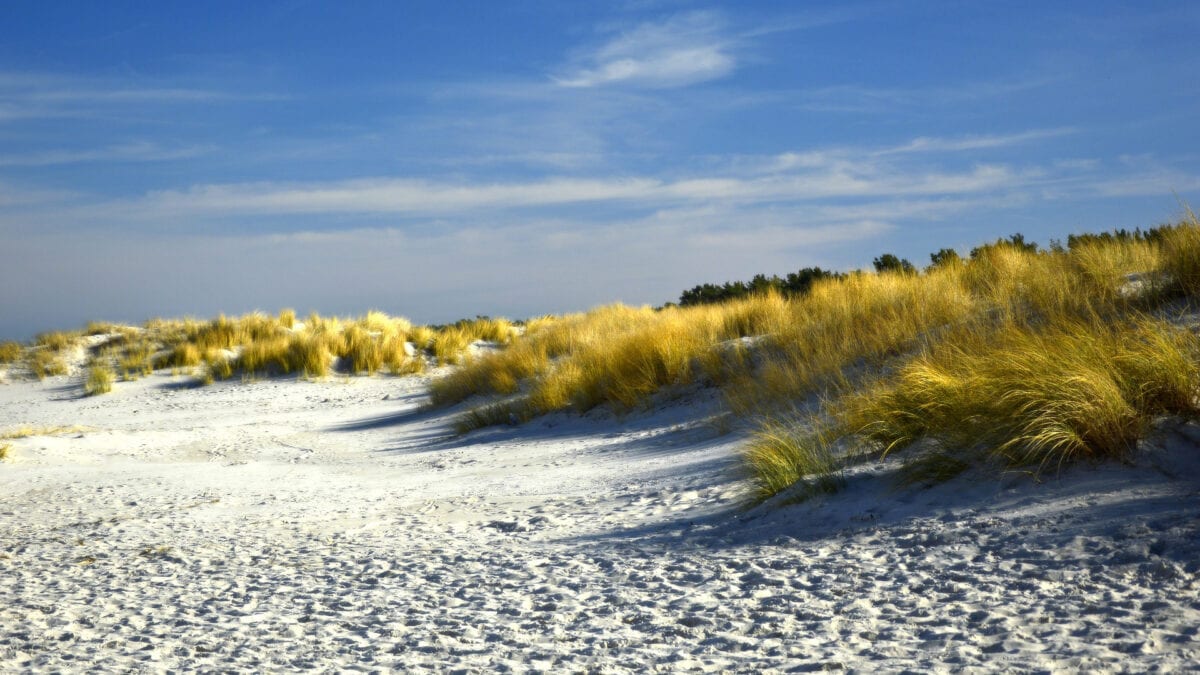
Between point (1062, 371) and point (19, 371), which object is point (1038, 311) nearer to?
point (1062, 371)

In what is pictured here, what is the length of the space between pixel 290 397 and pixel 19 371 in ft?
25.8

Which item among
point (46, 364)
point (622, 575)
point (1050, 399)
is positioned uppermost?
point (46, 364)

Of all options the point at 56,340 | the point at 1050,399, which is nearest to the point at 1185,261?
the point at 1050,399

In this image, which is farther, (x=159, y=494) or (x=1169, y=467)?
(x=159, y=494)

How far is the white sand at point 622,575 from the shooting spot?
3486 mm

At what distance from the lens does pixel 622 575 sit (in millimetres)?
4648

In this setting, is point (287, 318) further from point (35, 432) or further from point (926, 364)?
point (926, 364)

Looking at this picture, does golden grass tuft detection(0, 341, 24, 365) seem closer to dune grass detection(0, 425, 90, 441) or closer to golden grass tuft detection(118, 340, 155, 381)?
golden grass tuft detection(118, 340, 155, 381)

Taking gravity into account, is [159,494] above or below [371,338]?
below

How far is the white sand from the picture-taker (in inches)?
137

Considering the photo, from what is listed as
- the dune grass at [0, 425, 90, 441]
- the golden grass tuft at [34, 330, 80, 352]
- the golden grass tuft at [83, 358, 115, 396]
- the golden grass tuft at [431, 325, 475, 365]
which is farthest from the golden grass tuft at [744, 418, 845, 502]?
the golden grass tuft at [34, 330, 80, 352]

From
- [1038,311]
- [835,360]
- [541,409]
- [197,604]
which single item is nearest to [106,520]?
[197,604]

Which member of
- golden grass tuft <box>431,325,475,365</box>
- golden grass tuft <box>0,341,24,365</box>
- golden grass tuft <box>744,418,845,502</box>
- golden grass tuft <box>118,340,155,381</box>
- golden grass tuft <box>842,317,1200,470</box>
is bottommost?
golden grass tuft <box>744,418,845,502</box>

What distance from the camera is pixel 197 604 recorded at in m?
4.74
